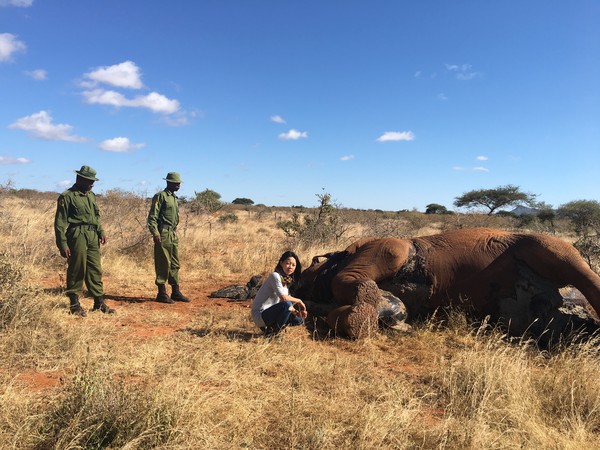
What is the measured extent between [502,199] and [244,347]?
34.8 m

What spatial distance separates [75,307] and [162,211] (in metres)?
2.00

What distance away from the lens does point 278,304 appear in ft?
15.1

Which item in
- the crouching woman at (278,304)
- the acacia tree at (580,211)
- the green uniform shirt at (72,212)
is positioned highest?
the acacia tree at (580,211)

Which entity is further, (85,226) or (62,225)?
(85,226)

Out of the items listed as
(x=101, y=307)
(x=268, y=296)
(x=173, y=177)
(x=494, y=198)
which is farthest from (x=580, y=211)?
(x=101, y=307)

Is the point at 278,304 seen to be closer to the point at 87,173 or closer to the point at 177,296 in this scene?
the point at 177,296

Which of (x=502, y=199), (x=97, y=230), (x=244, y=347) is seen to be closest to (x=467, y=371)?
(x=244, y=347)

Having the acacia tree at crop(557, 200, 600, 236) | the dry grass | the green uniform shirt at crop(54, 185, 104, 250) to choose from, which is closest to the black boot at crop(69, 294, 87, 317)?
the dry grass

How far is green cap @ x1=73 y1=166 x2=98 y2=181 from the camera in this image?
5801mm

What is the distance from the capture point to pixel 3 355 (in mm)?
3842

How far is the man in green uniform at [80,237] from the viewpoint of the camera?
557 cm

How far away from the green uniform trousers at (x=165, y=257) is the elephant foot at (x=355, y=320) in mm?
3156

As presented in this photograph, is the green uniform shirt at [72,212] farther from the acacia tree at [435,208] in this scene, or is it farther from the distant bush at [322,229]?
the acacia tree at [435,208]

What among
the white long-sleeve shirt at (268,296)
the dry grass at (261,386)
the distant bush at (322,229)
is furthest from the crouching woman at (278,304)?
the distant bush at (322,229)
